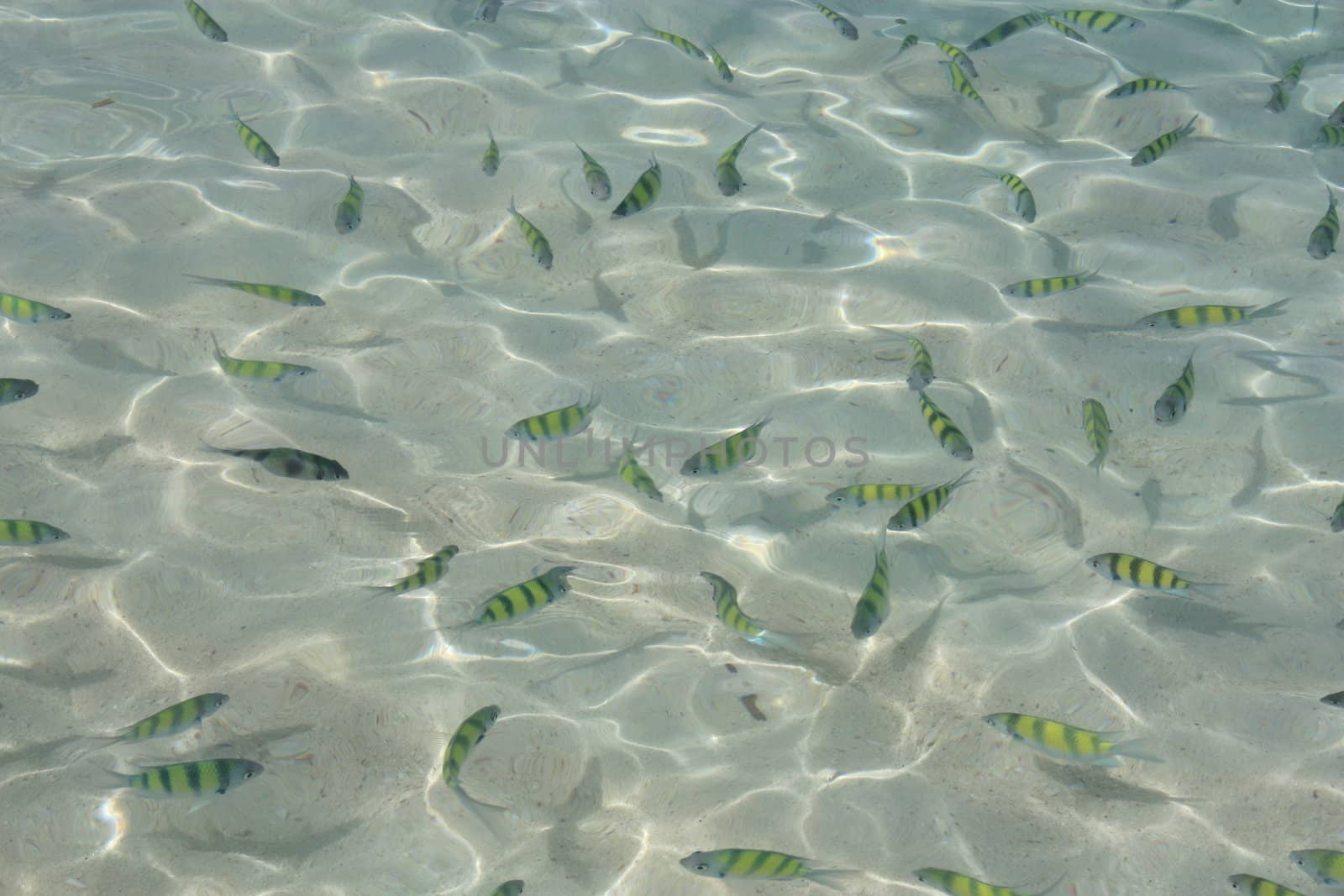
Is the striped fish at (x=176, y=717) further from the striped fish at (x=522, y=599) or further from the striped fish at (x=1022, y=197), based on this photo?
the striped fish at (x=1022, y=197)

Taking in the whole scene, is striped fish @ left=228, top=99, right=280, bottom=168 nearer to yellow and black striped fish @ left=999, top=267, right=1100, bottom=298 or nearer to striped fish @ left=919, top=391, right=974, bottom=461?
striped fish @ left=919, top=391, right=974, bottom=461

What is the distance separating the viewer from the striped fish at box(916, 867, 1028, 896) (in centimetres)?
310

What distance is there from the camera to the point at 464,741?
3324 millimetres

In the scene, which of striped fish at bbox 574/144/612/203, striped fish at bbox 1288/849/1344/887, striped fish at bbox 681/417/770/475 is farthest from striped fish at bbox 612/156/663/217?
striped fish at bbox 1288/849/1344/887

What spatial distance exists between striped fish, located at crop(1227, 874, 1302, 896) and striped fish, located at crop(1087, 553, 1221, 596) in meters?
1.12

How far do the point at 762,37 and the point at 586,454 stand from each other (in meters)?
5.15

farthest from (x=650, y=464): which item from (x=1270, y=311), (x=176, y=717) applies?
(x=1270, y=311)

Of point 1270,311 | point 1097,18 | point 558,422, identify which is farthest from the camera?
point 1097,18

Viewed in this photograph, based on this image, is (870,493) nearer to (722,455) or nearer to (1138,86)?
(722,455)

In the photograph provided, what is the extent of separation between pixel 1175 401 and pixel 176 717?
14.9 feet

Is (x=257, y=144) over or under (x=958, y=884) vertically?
over

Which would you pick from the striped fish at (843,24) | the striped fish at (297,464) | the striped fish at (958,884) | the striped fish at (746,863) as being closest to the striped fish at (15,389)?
the striped fish at (297,464)

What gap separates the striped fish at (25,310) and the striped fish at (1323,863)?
593 cm

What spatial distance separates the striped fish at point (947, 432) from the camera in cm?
432
